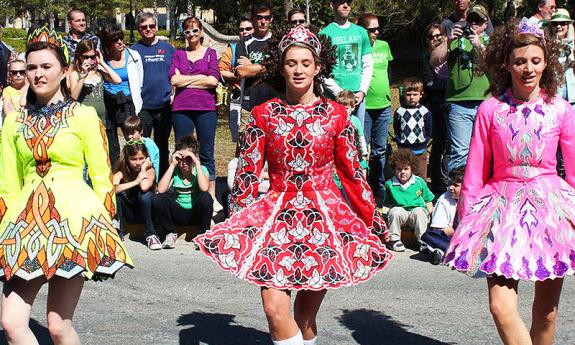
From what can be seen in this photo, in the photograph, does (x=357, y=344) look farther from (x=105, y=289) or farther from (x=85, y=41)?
(x=85, y=41)

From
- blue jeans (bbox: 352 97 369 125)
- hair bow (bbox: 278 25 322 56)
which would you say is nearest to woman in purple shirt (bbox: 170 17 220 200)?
blue jeans (bbox: 352 97 369 125)

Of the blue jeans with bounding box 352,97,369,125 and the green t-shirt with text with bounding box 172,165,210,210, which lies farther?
the blue jeans with bounding box 352,97,369,125

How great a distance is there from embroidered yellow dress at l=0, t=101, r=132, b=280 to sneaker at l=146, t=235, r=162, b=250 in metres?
4.11

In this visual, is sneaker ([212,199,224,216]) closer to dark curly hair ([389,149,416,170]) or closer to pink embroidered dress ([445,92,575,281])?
dark curly hair ([389,149,416,170])

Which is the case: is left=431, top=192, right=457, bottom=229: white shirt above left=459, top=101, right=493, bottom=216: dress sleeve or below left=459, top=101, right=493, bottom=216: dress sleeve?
Answer: below

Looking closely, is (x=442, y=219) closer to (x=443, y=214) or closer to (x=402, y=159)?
(x=443, y=214)

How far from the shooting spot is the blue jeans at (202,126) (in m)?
10.2

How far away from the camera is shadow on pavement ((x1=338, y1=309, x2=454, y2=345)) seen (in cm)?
636

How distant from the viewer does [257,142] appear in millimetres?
5430

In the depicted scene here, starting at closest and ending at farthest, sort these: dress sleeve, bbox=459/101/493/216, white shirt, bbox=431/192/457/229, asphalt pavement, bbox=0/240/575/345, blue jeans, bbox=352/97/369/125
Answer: dress sleeve, bbox=459/101/493/216 < asphalt pavement, bbox=0/240/575/345 < white shirt, bbox=431/192/457/229 < blue jeans, bbox=352/97/369/125

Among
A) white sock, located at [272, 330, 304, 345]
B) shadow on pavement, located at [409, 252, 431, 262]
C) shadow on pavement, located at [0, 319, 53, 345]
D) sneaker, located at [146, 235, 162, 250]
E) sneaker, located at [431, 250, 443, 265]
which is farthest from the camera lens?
sneaker, located at [146, 235, 162, 250]

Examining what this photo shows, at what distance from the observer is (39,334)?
6.52m

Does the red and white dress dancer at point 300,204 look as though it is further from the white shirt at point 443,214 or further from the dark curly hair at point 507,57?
the white shirt at point 443,214

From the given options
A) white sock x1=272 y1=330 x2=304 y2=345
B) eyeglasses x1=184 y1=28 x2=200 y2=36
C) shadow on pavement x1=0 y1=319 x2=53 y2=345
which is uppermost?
eyeglasses x1=184 y1=28 x2=200 y2=36
